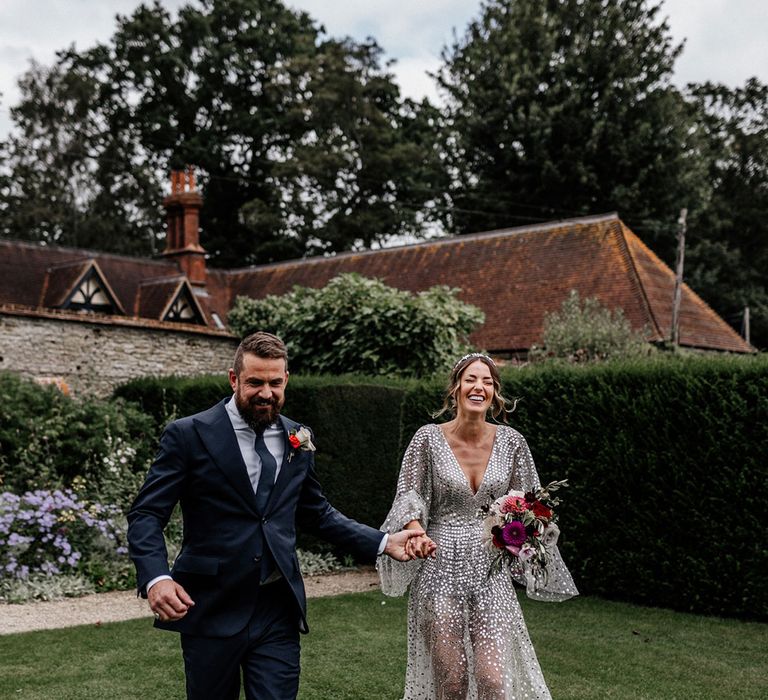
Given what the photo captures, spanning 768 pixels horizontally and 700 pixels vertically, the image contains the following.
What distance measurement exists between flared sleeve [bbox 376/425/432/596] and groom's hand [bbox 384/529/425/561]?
35 centimetres

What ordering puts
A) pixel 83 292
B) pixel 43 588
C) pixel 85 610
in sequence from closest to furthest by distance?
pixel 85 610
pixel 43 588
pixel 83 292

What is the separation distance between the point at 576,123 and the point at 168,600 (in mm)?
27781

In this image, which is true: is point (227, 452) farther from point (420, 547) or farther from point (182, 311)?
point (182, 311)

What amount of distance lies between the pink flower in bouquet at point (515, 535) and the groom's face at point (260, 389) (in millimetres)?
1310

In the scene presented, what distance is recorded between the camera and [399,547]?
4273mm

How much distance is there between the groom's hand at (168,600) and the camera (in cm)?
343

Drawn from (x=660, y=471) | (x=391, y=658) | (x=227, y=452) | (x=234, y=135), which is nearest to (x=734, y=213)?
(x=234, y=135)

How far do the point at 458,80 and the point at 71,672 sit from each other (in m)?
30.2

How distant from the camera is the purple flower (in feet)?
14.4

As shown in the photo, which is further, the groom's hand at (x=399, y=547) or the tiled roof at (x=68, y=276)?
the tiled roof at (x=68, y=276)

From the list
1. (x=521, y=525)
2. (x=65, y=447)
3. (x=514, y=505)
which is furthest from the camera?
(x=65, y=447)

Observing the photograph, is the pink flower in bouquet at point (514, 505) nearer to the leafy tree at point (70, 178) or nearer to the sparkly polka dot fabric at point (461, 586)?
the sparkly polka dot fabric at point (461, 586)

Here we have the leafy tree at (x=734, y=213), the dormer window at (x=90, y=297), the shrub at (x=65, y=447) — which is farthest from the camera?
the leafy tree at (x=734, y=213)

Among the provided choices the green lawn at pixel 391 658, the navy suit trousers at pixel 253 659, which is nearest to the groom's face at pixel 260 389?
the navy suit trousers at pixel 253 659
